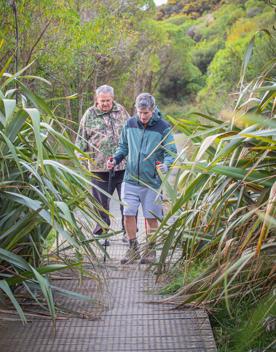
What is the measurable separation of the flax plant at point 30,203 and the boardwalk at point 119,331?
0.17 meters

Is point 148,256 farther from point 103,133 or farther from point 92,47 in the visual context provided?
point 92,47

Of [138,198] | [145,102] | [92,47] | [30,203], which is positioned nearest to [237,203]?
[30,203]

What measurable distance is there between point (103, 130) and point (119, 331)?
147 inches

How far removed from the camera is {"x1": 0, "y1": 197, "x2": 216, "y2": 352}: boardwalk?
4281 millimetres

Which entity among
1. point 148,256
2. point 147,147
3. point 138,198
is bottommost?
point 148,256

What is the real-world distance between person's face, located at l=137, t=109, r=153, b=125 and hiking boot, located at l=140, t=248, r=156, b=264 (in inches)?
54.0

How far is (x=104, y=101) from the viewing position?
786cm

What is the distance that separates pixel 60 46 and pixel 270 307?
10.3m

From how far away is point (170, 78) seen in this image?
48.0 m

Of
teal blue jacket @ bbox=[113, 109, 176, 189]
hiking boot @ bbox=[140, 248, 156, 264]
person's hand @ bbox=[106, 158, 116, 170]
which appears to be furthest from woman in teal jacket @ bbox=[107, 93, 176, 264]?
hiking boot @ bbox=[140, 248, 156, 264]

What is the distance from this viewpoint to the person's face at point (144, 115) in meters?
7.06

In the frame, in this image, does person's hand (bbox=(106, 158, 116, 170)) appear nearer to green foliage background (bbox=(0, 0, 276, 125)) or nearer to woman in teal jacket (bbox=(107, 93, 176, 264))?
woman in teal jacket (bbox=(107, 93, 176, 264))

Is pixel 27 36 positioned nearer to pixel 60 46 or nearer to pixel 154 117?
pixel 60 46

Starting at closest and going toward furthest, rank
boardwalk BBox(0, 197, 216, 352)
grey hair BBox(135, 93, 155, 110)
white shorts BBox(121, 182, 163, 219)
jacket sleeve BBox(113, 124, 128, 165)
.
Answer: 1. boardwalk BBox(0, 197, 216, 352)
2. grey hair BBox(135, 93, 155, 110)
3. white shorts BBox(121, 182, 163, 219)
4. jacket sleeve BBox(113, 124, 128, 165)
